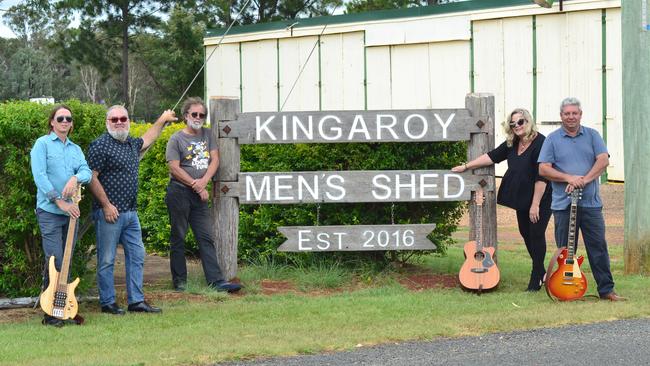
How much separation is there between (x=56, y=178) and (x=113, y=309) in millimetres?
1265

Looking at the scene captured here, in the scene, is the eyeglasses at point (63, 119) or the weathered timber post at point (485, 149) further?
the weathered timber post at point (485, 149)

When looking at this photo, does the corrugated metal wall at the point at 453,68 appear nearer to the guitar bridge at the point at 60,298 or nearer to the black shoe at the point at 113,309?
the black shoe at the point at 113,309

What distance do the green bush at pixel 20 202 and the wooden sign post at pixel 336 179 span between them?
1.75m

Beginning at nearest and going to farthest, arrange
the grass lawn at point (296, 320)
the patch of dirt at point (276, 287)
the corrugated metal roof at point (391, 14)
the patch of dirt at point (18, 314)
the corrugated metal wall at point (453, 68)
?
1. the grass lawn at point (296, 320)
2. the patch of dirt at point (18, 314)
3. the patch of dirt at point (276, 287)
4. the corrugated metal wall at point (453, 68)
5. the corrugated metal roof at point (391, 14)

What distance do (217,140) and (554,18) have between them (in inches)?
511

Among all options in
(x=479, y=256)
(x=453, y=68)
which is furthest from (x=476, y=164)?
(x=453, y=68)

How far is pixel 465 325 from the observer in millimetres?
7961

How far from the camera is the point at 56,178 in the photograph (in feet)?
27.2

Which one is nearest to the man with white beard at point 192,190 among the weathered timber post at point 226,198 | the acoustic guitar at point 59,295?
the weathered timber post at point 226,198

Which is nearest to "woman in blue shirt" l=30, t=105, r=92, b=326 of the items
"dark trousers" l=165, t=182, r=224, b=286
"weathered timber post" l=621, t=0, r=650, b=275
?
"dark trousers" l=165, t=182, r=224, b=286

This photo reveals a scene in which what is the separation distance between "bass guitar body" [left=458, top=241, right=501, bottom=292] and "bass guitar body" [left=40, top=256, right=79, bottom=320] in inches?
145

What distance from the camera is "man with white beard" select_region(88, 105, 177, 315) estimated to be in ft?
28.7

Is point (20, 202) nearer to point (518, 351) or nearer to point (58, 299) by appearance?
point (58, 299)

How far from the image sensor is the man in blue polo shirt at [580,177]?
927 cm
